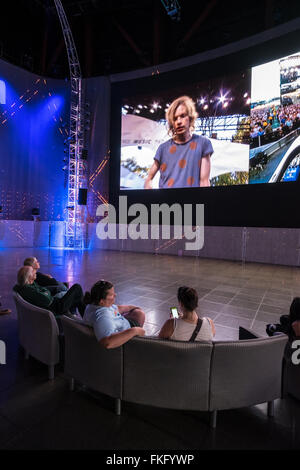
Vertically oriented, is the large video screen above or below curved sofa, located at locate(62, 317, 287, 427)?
above

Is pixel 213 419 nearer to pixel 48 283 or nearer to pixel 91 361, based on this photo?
pixel 91 361

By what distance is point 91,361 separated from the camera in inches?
75.4

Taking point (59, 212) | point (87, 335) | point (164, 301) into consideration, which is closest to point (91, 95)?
point (59, 212)

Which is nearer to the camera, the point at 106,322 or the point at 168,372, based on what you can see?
the point at 168,372

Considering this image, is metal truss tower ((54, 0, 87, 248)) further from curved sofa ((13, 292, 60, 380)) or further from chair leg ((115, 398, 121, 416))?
chair leg ((115, 398, 121, 416))

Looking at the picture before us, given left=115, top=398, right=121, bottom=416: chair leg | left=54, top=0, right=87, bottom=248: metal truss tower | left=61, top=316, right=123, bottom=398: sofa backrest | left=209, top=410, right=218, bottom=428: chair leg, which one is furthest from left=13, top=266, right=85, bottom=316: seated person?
left=54, top=0, right=87, bottom=248: metal truss tower

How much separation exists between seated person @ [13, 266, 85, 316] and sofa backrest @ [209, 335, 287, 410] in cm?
177

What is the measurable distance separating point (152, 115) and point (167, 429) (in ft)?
39.3

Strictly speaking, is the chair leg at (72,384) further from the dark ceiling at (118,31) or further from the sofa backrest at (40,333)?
the dark ceiling at (118,31)

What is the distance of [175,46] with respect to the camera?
12.9 metres

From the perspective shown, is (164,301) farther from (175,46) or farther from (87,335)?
(175,46)

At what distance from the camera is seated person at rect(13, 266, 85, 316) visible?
2.72m

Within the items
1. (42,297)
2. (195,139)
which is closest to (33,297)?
(42,297)

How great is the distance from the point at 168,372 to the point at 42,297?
1.57 m
